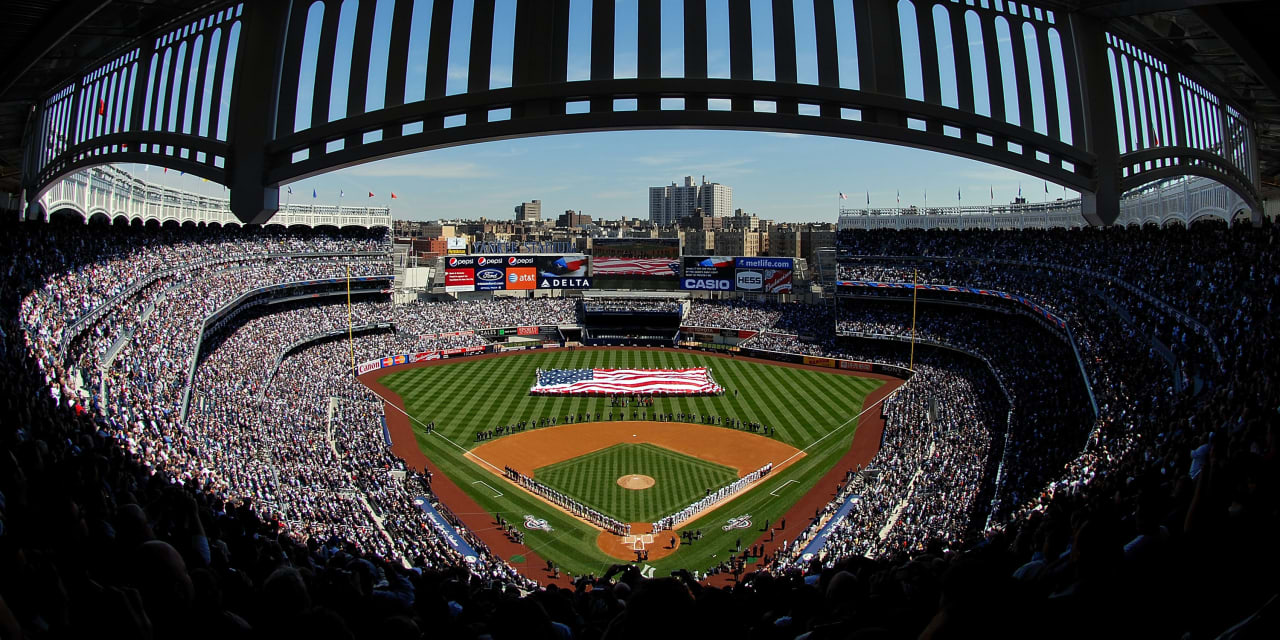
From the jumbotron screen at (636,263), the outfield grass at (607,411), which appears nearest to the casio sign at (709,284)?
the jumbotron screen at (636,263)

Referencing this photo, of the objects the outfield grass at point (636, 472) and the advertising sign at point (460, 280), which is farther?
the advertising sign at point (460, 280)

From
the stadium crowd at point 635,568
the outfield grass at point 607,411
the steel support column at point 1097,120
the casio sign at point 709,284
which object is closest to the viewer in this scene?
the stadium crowd at point 635,568

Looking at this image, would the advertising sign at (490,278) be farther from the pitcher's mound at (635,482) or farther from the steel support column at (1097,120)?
the steel support column at (1097,120)

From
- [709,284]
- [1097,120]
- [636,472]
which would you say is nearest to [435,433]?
[636,472]

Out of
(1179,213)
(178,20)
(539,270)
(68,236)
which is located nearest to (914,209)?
(1179,213)

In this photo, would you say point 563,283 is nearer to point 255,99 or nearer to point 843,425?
point 843,425

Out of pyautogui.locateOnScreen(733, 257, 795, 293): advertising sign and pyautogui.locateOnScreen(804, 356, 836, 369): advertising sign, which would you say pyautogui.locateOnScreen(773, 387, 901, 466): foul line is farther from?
pyautogui.locateOnScreen(733, 257, 795, 293): advertising sign

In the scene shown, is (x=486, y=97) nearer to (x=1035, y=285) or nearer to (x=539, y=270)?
(x=1035, y=285)

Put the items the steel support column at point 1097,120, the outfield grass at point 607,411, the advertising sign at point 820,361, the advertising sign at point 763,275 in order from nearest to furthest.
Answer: the steel support column at point 1097,120
the outfield grass at point 607,411
the advertising sign at point 820,361
the advertising sign at point 763,275
